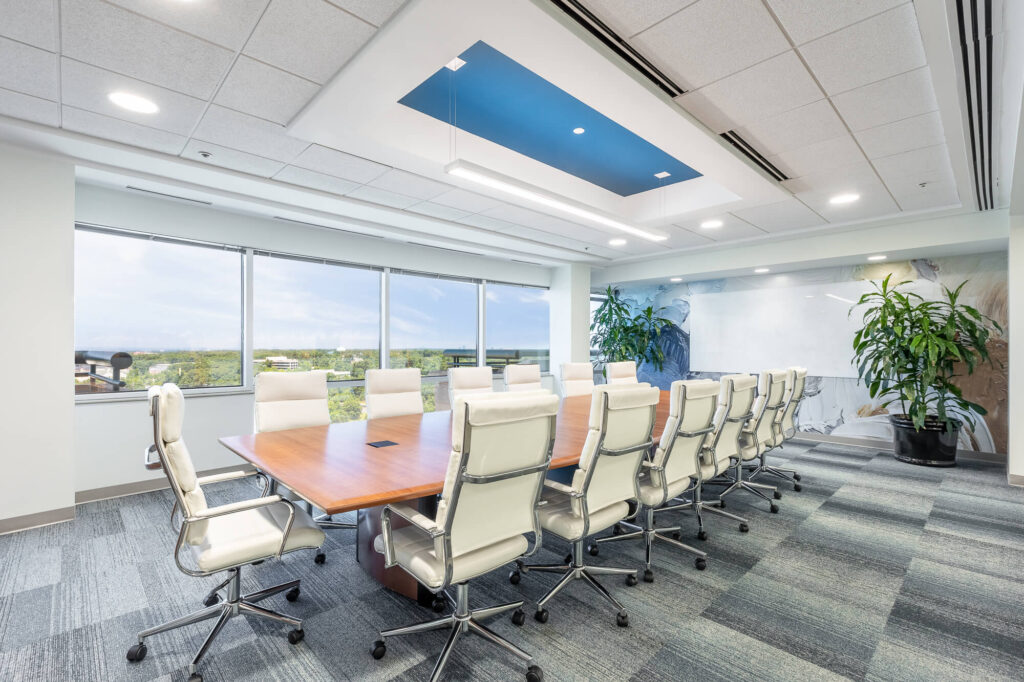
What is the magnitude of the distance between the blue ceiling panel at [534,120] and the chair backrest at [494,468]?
6.98 ft

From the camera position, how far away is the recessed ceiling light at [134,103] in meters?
2.76

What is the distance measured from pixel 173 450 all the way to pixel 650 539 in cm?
253

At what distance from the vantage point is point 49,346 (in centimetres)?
359

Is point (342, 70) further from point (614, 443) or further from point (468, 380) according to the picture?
point (468, 380)

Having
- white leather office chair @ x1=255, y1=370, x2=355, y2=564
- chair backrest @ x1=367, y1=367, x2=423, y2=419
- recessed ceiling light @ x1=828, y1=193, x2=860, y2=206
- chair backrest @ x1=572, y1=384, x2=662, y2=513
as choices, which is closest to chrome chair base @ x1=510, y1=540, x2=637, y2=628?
chair backrest @ x1=572, y1=384, x2=662, y2=513

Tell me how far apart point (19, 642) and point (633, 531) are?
325cm

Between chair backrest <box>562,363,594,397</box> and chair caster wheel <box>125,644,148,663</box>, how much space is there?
4244mm

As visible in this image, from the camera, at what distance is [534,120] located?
360 centimetres

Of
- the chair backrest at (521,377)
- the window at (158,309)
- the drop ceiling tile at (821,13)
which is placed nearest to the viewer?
the drop ceiling tile at (821,13)

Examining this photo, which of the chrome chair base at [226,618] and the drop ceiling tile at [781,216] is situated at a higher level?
the drop ceiling tile at [781,216]

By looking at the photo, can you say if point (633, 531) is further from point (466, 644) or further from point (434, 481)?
point (434, 481)

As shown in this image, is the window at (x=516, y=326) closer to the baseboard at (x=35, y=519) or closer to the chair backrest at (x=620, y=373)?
the chair backrest at (x=620, y=373)

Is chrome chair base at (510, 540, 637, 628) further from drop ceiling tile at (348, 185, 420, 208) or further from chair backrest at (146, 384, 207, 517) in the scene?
drop ceiling tile at (348, 185, 420, 208)

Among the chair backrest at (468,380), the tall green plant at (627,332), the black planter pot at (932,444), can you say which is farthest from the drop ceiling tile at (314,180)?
the black planter pot at (932,444)
